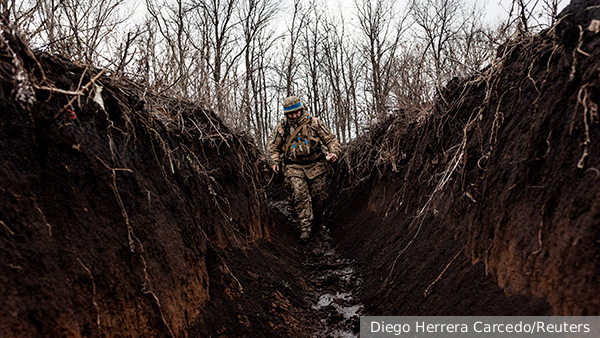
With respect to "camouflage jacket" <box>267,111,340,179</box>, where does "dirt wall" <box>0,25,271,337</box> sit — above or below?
below

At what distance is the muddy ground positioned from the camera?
5.56 feet

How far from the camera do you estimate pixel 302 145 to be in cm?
632

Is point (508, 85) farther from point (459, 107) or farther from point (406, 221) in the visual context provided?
point (406, 221)

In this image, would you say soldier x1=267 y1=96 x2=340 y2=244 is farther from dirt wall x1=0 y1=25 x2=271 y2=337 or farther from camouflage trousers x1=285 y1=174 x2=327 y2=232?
dirt wall x1=0 y1=25 x2=271 y2=337

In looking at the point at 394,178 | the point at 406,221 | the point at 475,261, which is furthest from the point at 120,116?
the point at 394,178

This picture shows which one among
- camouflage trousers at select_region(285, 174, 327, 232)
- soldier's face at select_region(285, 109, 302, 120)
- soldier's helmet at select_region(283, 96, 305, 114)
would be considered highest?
soldier's helmet at select_region(283, 96, 305, 114)

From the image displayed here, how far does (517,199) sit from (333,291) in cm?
249

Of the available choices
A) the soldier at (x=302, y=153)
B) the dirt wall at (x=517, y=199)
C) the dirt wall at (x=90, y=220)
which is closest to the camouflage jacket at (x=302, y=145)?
the soldier at (x=302, y=153)

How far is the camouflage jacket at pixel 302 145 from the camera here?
6.33m

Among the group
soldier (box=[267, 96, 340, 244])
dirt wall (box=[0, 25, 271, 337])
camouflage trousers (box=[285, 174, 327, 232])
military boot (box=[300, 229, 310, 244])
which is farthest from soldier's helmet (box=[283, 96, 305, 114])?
dirt wall (box=[0, 25, 271, 337])

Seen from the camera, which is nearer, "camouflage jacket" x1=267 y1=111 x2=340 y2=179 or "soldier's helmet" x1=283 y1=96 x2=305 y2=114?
"soldier's helmet" x1=283 y1=96 x2=305 y2=114

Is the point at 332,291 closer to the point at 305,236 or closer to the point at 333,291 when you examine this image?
the point at 333,291

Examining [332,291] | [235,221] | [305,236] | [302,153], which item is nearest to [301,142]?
[302,153]

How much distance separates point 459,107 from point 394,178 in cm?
169
